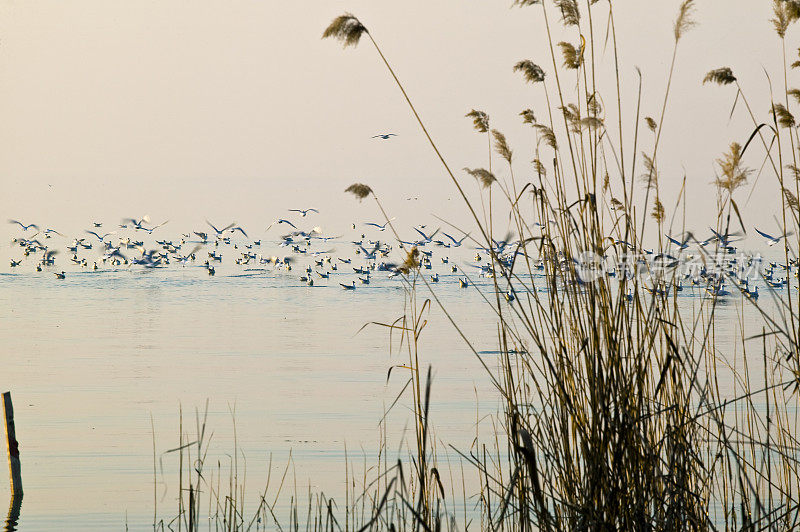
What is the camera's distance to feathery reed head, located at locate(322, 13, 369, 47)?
8.33 feet

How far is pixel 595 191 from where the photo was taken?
2.92 metres

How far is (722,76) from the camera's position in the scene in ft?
9.60

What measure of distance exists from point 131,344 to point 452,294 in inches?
457

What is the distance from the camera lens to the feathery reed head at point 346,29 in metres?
2.54

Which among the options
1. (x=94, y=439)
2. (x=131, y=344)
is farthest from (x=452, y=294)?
(x=94, y=439)

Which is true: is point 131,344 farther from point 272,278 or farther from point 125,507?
point 272,278

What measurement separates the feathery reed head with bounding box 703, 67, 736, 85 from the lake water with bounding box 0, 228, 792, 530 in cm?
127

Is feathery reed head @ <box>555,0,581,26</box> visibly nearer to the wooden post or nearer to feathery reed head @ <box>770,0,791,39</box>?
feathery reed head @ <box>770,0,791,39</box>

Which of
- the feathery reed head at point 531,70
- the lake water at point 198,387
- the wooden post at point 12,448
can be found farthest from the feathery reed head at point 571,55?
the wooden post at point 12,448

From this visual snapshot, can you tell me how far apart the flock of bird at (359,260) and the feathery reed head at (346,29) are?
75 cm

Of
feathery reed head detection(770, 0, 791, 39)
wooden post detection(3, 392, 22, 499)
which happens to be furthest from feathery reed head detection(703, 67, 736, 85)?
wooden post detection(3, 392, 22, 499)

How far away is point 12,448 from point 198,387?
4625 millimetres

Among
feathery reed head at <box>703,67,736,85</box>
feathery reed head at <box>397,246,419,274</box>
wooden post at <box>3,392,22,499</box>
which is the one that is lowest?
wooden post at <box>3,392,22,499</box>

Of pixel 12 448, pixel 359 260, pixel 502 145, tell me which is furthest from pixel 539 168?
pixel 359 260
